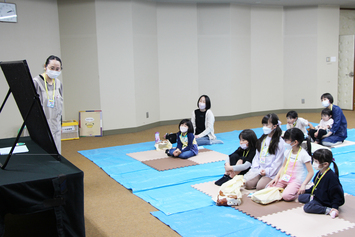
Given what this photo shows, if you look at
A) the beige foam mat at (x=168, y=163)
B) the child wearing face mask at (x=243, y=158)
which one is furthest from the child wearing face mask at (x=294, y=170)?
the beige foam mat at (x=168, y=163)

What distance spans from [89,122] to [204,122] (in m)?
2.65

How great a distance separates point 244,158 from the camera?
412 cm

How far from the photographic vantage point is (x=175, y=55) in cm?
887

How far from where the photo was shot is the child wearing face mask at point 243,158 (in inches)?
159

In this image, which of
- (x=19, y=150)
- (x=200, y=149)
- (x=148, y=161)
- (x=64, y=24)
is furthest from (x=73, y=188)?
(x=64, y=24)

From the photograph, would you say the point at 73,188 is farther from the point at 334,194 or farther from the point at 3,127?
the point at 3,127

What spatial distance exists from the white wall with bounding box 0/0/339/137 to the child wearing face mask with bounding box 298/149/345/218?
531cm

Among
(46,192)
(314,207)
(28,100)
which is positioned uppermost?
(28,100)

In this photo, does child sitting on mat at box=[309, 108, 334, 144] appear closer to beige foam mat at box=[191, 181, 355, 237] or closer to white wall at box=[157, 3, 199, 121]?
beige foam mat at box=[191, 181, 355, 237]

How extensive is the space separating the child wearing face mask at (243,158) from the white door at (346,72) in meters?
7.82

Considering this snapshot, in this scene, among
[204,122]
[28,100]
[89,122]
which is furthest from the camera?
[89,122]

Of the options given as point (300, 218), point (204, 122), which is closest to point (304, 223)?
point (300, 218)

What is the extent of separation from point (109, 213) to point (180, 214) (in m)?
0.73

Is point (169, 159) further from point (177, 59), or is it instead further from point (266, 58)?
point (266, 58)
